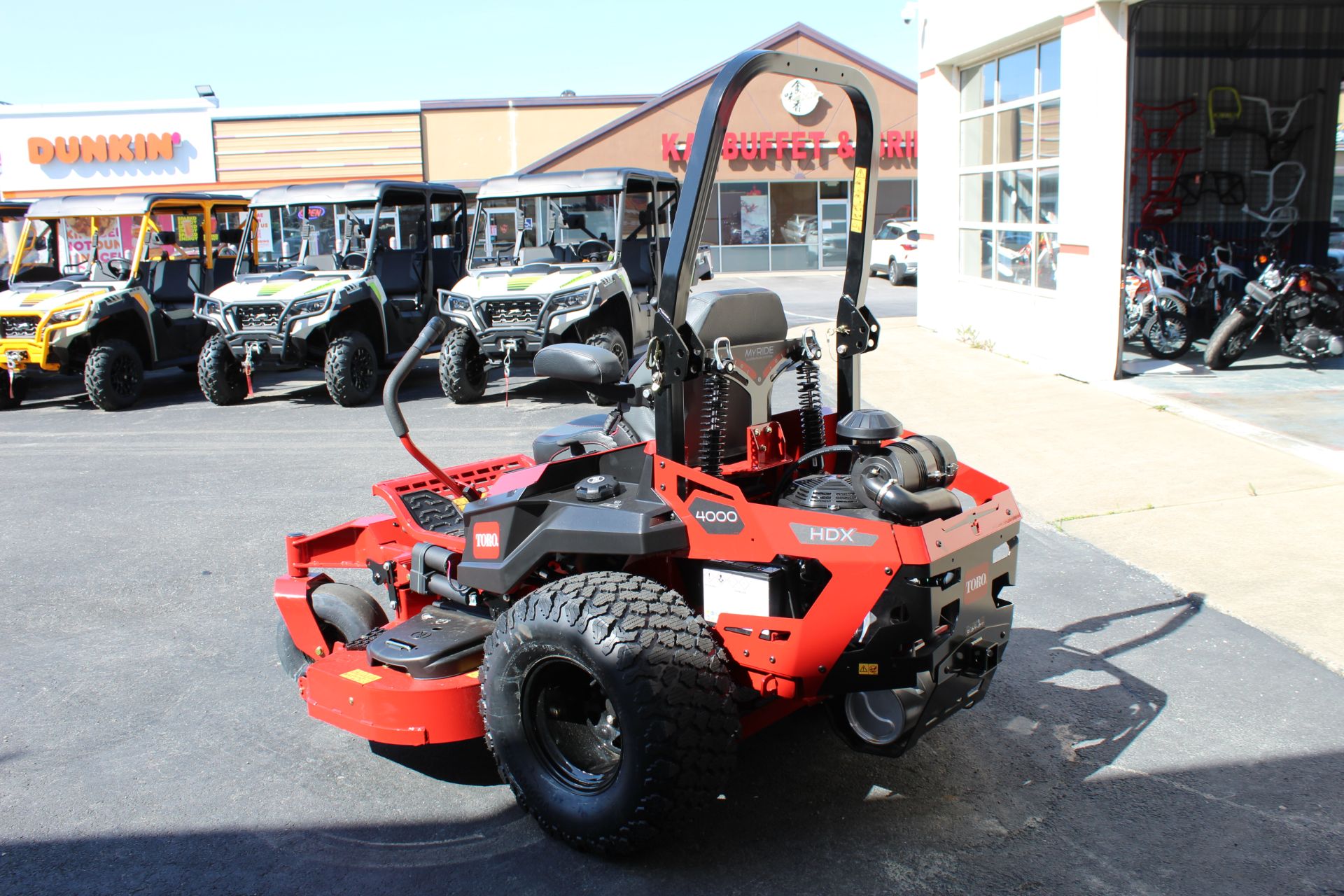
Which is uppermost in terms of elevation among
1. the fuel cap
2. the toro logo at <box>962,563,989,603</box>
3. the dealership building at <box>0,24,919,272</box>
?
the dealership building at <box>0,24,919,272</box>

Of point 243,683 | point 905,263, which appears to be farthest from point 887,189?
point 243,683

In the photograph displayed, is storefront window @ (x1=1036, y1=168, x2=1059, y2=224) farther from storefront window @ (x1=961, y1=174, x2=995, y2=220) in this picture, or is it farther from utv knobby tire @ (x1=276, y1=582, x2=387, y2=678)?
utv knobby tire @ (x1=276, y1=582, x2=387, y2=678)

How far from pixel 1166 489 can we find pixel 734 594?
4.91 metres

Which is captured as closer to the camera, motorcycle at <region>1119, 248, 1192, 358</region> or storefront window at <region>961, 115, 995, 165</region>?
motorcycle at <region>1119, 248, 1192, 358</region>

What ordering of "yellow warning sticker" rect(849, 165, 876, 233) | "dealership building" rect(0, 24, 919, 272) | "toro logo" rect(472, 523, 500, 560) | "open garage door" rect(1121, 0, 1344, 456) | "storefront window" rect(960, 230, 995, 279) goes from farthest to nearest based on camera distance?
"dealership building" rect(0, 24, 919, 272) → "storefront window" rect(960, 230, 995, 279) → "open garage door" rect(1121, 0, 1344, 456) → "yellow warning sticker" rect(849, 165, 876, 233) → "toro logo" rect(472, 523, 500, 560)

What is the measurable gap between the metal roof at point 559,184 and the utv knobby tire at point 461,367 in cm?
173

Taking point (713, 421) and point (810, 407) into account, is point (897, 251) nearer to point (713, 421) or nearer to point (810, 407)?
point (810, 407)

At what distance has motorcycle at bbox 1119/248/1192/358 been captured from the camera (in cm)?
1207

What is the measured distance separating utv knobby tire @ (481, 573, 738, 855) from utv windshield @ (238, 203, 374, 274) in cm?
1046

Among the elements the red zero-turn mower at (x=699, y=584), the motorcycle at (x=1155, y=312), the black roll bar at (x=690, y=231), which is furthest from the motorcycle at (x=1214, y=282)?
the black roll bar at (x=690, y=231)

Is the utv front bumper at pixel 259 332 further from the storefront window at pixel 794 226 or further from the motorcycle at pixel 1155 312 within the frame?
the storefront window at pixel 794 226

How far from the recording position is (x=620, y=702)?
10.7ft

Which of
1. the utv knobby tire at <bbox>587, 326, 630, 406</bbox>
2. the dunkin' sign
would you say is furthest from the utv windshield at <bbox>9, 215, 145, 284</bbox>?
the dunkin' sign

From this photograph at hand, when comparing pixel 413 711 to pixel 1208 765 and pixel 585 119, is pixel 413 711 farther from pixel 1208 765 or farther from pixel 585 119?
pixel 585 119
